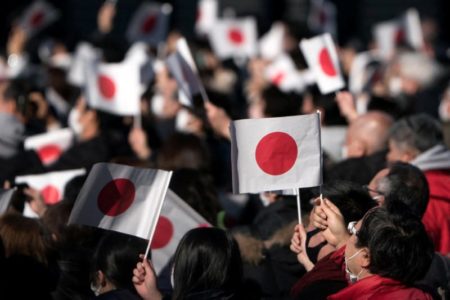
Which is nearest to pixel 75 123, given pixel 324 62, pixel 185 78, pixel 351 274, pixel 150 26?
pixel 185 78

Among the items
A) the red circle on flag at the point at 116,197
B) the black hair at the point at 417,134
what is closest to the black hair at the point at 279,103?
the black hair at the point at 417,134

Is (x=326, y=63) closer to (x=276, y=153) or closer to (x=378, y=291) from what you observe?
(x=276, y=153)

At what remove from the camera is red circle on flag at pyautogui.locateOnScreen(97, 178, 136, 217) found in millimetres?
5254

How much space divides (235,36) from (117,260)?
8.68 metres

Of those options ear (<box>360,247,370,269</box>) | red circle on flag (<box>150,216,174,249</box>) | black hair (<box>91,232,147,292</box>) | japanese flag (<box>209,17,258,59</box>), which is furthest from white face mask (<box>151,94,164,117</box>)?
ear (<box>360,247,370,269</box>)

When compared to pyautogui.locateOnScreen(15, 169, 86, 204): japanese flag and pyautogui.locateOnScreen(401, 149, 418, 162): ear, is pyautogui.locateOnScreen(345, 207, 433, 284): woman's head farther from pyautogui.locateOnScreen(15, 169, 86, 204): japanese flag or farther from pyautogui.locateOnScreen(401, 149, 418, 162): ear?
pyautogui.locateOnScreen(15, 169, 86, 204): japanese flag

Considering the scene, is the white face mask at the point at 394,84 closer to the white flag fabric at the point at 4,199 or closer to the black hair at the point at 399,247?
the white flag fabric at the point at 4,199

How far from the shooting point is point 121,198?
5.27 m

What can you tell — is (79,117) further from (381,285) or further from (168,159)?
(381,285)

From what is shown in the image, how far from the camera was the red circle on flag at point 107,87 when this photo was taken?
371 inches

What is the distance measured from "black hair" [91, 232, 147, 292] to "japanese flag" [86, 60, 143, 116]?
13.1 ft

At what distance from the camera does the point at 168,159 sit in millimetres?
7305

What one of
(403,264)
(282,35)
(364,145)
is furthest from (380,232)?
(282,35)

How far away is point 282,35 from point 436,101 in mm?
3079
